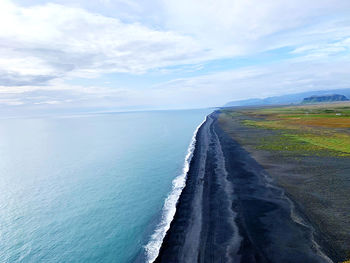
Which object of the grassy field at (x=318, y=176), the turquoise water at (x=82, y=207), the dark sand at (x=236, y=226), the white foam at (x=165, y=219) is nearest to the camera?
the dark sand at (x=236, y=226)

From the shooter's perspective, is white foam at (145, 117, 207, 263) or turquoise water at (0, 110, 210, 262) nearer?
white foam at (145, 117, 207, 263)

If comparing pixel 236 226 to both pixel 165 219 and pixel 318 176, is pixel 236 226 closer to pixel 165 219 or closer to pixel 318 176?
pixel 165 219

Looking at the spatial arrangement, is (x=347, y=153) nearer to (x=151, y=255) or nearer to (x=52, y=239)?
(x=151, y=255)

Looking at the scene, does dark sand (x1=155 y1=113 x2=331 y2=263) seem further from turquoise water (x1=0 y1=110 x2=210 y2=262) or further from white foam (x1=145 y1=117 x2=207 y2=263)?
turquoise water (x1=0 y1=110 x2=210 y2=262)

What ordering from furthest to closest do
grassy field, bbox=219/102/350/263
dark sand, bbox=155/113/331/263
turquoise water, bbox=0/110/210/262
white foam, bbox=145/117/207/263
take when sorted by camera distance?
1. turquoise water, bbox=0/110/210/262
2. grassy field, bbox=219/102/350/263
3. white foam, bbox=145/117/207/263
4. dark sand, bbox=155/113/331/263

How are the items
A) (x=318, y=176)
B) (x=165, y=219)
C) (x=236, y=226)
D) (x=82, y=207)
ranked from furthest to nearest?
(x=318, y=176)
(x=82, y=207)
(x=165, y=219)
(x=236, y=226)

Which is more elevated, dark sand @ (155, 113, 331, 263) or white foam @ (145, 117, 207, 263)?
dark sand @ (155, 113, 331, 263)

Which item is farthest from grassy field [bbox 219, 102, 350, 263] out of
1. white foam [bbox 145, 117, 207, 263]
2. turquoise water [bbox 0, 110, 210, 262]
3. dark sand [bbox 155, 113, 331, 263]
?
turquoise water [bbox 0, 110, 210, 262]

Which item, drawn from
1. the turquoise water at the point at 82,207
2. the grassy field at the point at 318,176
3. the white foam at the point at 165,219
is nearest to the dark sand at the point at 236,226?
the white foam at the point at 165,219

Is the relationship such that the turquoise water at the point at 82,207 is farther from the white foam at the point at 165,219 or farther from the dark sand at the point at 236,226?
the dark sand at the point at 236,226

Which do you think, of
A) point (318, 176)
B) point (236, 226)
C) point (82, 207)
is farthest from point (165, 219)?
point (318, 176)
